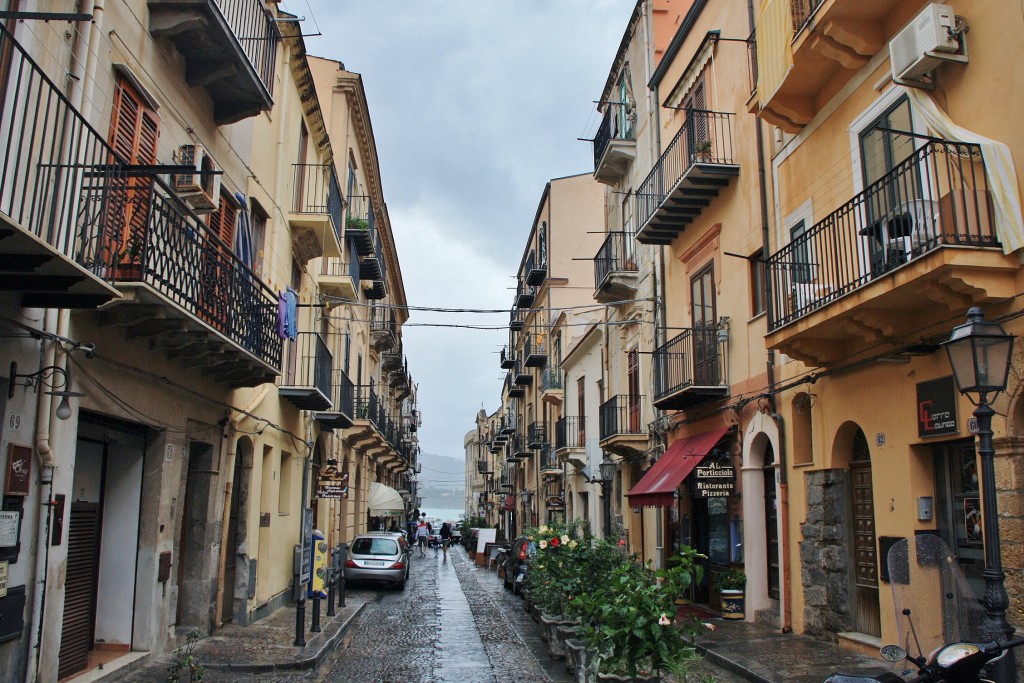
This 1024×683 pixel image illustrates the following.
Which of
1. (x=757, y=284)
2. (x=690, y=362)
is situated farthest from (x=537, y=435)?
(x=757, y=284)

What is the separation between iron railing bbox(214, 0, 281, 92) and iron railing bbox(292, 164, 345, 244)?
480cm

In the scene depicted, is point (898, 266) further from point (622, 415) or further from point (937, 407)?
point (622, 415)

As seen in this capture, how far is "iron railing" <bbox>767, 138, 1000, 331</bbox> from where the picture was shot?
8164mm

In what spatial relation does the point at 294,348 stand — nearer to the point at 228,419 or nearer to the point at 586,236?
the point at 228,419

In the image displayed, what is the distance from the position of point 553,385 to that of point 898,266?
85.7 ft

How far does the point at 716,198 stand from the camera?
16.1 meters

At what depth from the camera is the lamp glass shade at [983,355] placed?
6348mm

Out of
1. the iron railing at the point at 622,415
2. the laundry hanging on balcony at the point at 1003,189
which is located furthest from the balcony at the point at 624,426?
the laundry hanging on balcony at the point at 1003,189

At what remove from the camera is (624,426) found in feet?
69.5

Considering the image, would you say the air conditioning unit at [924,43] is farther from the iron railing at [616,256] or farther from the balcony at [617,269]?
the iron railing at [616,256]

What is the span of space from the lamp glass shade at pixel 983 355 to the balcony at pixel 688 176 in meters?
9.00

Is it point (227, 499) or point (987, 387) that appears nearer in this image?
point (987, 387)

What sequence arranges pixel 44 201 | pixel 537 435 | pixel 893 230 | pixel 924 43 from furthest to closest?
1. pixel 537 435
2. pixel 893 230
3. pixel 924 43
4. pixel 44 201

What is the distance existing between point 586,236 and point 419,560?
17.8 meters
